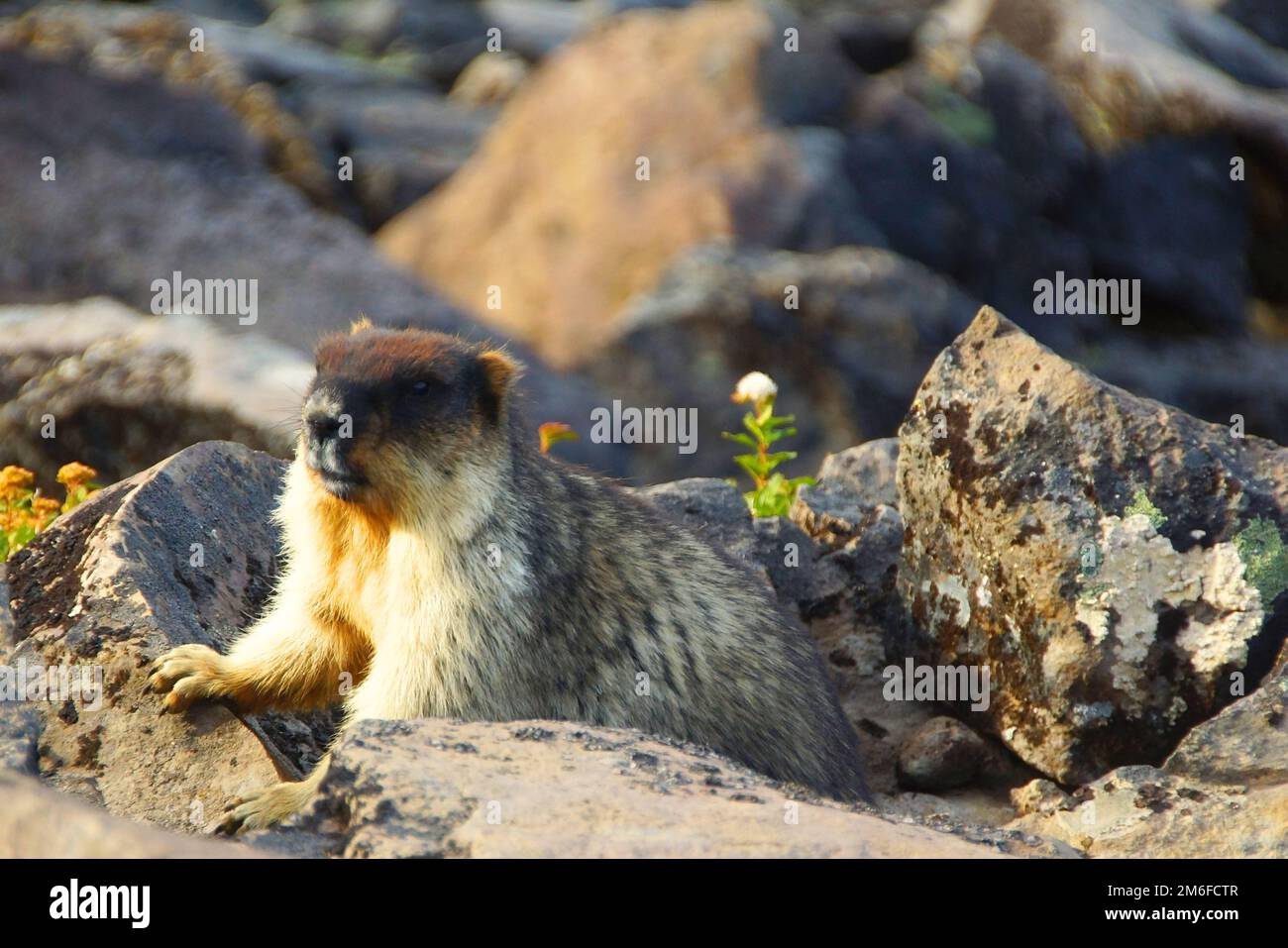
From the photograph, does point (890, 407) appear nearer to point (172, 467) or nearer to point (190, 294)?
point (190, 294)

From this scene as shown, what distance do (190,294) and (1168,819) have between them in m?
10.2

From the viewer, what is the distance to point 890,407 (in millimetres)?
16516

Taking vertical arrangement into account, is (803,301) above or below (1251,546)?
above

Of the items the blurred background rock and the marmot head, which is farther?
the blurred background rock

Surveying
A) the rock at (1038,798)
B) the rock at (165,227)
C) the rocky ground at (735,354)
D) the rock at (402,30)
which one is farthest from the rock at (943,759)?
the rock at (402,30)

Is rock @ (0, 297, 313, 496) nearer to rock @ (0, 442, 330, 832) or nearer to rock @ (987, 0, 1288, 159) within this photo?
rock @ (0, 442, 330, 832)

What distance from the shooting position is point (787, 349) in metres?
16.8

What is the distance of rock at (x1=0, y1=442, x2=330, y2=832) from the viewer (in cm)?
614

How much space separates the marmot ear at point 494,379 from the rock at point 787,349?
957 centimetres

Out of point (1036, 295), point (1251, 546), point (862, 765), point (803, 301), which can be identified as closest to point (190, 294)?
point (803, 301)

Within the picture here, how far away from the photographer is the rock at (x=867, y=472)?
9.64 meters

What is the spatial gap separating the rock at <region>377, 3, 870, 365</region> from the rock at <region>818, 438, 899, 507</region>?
7.78m

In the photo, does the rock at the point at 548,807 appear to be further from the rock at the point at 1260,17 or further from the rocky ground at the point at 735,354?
the rock at the point at 1260,17

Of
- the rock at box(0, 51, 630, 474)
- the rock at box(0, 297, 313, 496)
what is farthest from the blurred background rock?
the rock at box(0, 297, 313, 496)
